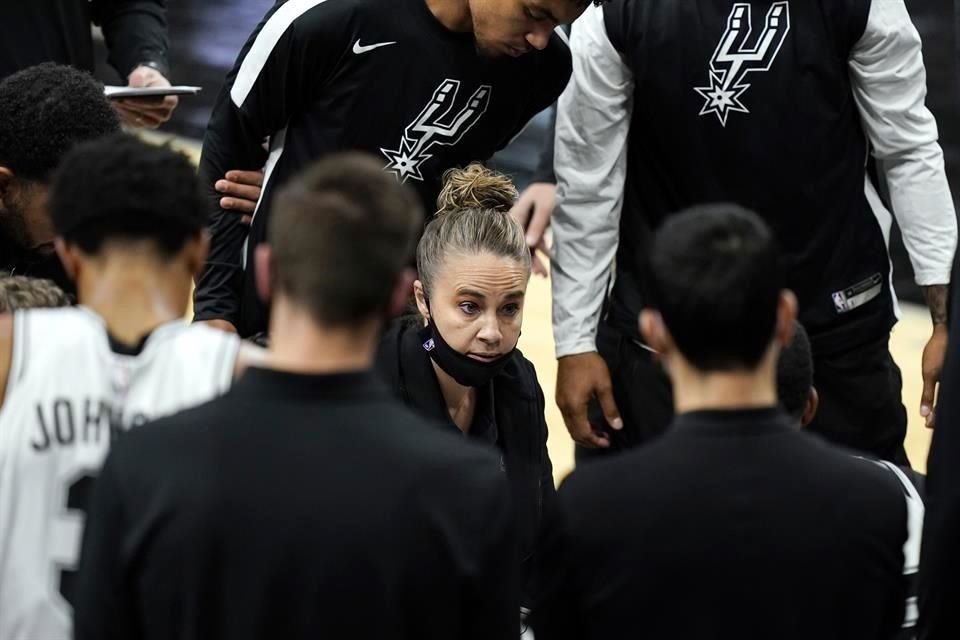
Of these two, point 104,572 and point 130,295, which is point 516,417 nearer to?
point 130,295

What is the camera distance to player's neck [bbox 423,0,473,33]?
2.84 meters

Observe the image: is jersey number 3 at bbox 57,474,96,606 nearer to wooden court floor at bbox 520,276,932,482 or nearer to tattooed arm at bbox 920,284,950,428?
tattooed arm at bbox 920,284,950,428

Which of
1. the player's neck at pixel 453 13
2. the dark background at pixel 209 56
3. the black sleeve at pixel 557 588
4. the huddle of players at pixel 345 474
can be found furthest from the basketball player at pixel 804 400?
the dark background at pixel 209 56

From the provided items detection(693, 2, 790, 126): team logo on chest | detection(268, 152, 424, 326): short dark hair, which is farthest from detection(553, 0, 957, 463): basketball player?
detection(268, 152, 424, 326): short dark hair

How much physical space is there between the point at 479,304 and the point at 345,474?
140 centimetres

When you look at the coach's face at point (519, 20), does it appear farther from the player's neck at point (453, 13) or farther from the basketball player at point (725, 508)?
the basketball player at point (725, 508)

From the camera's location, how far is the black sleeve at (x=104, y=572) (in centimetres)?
156

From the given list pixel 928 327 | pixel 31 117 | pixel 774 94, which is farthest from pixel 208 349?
pixel 928 327

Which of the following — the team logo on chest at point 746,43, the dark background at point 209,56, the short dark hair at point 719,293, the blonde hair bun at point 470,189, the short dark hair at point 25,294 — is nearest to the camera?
the short dark hair at point 719,293

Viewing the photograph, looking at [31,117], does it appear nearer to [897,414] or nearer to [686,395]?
[686,395]

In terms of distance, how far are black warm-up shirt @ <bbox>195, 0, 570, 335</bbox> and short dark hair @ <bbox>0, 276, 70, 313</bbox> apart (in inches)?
28.0

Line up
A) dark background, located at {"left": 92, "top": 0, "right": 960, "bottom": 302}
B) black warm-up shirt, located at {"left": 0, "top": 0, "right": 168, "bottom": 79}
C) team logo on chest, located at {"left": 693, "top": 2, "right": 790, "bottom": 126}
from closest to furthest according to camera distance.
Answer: team logo on chest, located at {"left": 693, "top": 2, "right": 790, "bottom": 126}
black warm-up shirt, located at {"left": 0, "top": 0, "right": 168, "bottom": 79}
dark background, located at {"left": 92, "top": 0, "right": 960, "bottom": 302}

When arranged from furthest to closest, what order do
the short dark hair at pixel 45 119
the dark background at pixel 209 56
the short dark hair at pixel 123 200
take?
1. the dark background at pixel 209 56
2. the short dark hair at pixel 45 119
3. the short dark hair at pixel 123 200

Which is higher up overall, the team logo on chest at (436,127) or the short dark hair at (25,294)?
the team logo on chest at (436,127)
